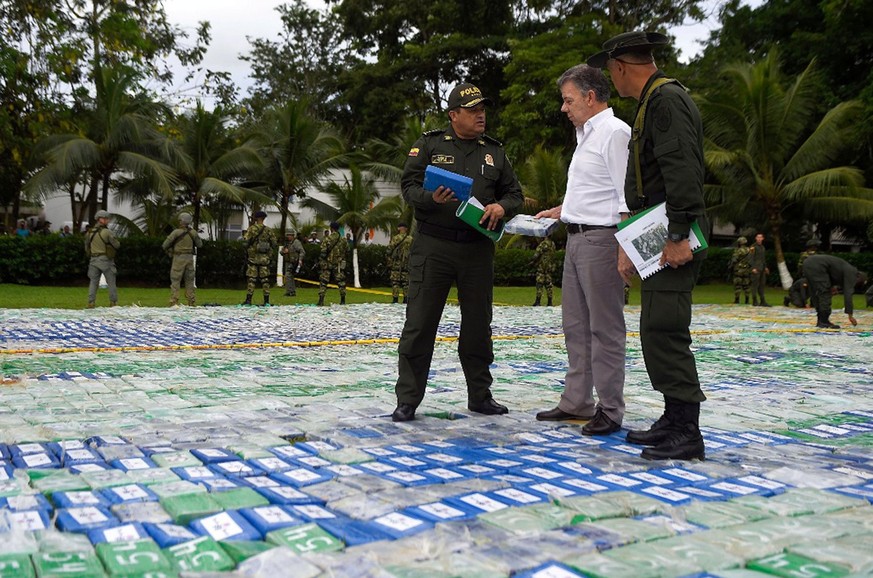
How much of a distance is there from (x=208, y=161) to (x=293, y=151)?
2.58m

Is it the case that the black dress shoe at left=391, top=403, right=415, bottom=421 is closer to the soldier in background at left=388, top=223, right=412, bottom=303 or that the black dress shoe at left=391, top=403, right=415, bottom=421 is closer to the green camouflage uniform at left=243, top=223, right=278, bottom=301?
the green camouflage uniform at left=243, top=223, right=278, bottom=301

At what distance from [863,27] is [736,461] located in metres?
31.6

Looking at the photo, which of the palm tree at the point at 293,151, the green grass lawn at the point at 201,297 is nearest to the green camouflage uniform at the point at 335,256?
the green grass lawn at the point at 201,297

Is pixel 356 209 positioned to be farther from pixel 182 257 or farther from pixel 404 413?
pixel 404 413

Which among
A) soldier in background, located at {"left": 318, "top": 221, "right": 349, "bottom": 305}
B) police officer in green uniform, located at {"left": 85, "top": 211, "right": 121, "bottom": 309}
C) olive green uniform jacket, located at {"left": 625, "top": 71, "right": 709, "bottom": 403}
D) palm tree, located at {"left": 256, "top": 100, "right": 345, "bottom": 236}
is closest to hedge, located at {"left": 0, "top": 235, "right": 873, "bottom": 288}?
palm tree, located at {"left": 256, "top": 100, "right": 345, "bottom": 236}

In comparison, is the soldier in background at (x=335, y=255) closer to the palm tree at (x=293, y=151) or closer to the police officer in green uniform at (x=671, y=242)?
the palm tree at (x=293, y=151)

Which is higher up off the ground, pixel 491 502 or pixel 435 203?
pixel 435 203

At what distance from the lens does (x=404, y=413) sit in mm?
4836

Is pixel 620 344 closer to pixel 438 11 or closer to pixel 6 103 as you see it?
pixel 6 103

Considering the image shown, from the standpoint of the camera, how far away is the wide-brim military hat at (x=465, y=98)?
496cm

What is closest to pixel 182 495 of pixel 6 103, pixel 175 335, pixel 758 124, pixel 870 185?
pixel 175 335

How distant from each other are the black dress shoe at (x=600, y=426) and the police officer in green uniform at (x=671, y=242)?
37cm

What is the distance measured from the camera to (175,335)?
399 inches

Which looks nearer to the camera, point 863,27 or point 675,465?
point 675,465
